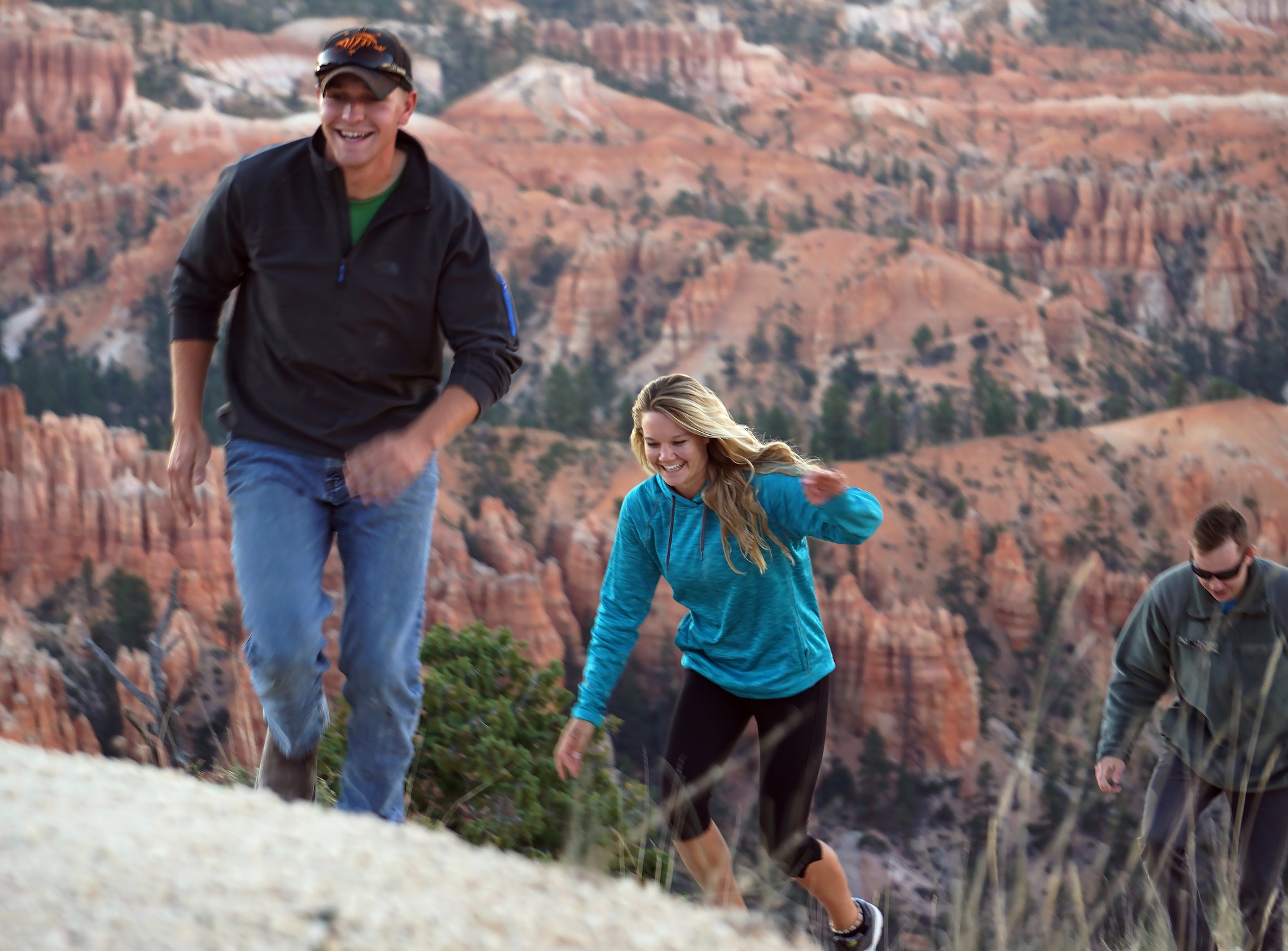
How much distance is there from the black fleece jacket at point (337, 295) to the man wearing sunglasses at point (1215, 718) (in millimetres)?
2196

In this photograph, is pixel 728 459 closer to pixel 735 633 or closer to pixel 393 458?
pixel 735 633

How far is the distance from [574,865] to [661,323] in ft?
198

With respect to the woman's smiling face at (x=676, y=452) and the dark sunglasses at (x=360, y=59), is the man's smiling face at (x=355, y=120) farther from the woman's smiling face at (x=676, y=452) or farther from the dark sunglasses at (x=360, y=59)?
the woman's smiling face at (x=676, y=452)

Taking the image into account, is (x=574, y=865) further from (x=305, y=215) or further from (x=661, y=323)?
(x=661, y=323)

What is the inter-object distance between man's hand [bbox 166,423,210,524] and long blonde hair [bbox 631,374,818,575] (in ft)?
3.61

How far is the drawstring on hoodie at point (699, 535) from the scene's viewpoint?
346 centimetres

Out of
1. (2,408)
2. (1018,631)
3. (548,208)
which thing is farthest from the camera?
(548,208)

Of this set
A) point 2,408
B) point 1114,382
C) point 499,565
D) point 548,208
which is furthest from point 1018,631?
point 548,208

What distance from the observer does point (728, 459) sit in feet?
11.4

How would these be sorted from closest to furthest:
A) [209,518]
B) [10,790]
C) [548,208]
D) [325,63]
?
[10,790], [325,63], [209,518], [548,208]

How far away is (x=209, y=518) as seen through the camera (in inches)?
1284

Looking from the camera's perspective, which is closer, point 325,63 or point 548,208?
point 325,63

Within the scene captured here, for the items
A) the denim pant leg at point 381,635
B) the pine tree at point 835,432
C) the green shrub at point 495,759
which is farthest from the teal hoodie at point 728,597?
the pine tree at point 835,432

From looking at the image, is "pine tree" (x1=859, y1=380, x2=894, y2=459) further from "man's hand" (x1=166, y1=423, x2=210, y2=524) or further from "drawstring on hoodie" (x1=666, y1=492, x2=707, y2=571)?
"man's hand" (x1=166, y1=423, x2=210, y2=524)
